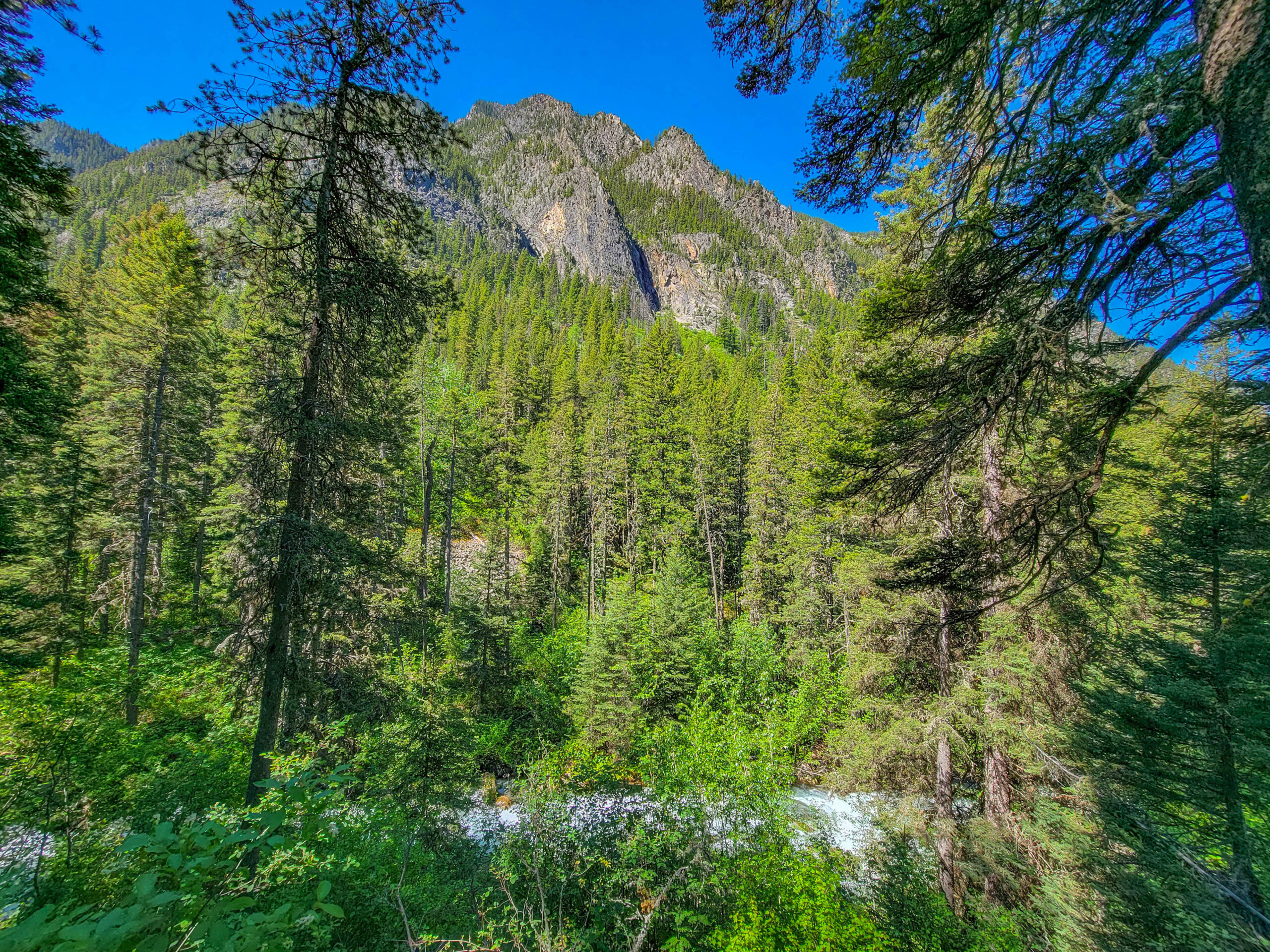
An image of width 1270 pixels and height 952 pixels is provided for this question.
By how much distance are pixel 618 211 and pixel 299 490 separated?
451ft

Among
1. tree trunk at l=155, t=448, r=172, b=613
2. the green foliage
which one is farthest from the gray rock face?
the green foliage

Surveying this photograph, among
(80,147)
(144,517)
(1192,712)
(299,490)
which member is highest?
(80,147)

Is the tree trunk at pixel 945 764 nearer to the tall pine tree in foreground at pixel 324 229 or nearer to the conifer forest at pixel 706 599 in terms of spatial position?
the conifer forest at pixel 706 599

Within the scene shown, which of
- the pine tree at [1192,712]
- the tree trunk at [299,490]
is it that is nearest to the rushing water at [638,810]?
the pine tree at [1192,712]

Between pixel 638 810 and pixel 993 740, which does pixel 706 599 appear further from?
pixel 993 740

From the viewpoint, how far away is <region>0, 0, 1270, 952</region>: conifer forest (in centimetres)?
301

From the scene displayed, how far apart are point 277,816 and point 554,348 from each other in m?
50.6

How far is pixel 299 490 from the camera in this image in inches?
233

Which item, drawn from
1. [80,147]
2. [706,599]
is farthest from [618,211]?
[80,147]

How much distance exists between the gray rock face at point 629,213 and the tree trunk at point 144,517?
98549 mm

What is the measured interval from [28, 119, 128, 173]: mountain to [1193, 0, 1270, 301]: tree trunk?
764ft

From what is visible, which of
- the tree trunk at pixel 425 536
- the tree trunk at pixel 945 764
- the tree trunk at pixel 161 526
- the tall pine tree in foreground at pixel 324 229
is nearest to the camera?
the tall pine tree in foreground at pixel 324 229

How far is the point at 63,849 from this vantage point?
5.71 metres

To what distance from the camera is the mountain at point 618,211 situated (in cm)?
10688
